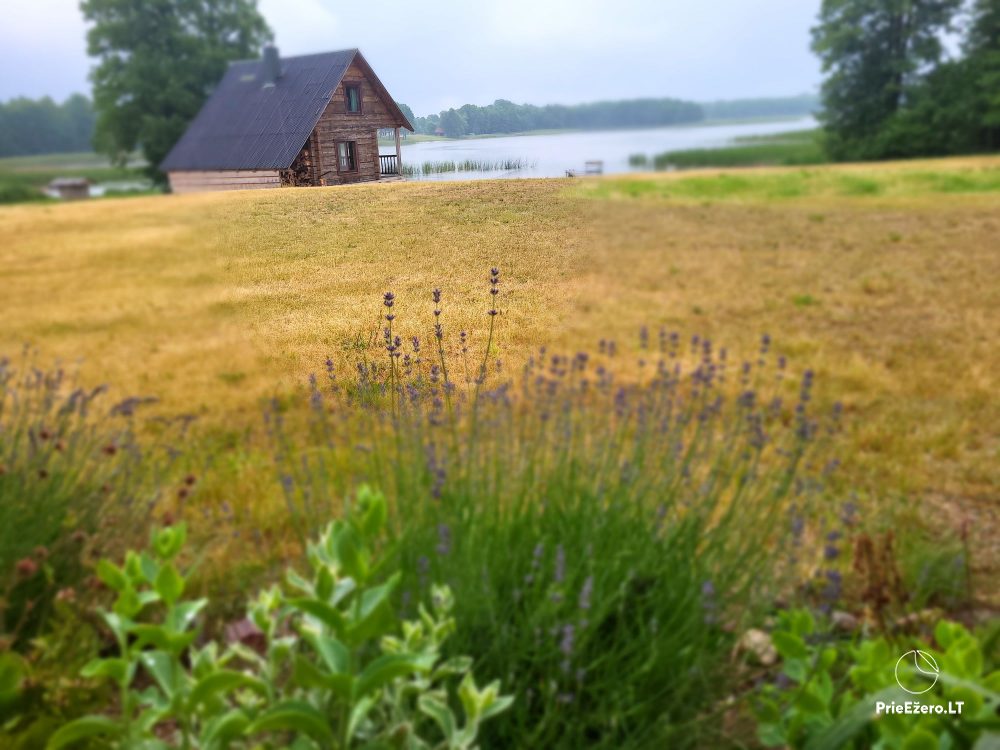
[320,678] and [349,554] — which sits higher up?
[349,554]

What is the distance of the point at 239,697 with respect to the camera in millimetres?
1873

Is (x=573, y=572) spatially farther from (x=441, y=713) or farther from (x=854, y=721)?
(x=854, y=721)

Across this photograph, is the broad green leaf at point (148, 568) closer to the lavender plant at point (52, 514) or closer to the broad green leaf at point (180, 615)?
the broad green leaf at point (180, 615)

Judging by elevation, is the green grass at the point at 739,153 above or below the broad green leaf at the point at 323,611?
above

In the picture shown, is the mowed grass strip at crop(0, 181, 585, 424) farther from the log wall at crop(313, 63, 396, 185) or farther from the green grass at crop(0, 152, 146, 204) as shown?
the green grass at crop(0, 152, 146, 204)

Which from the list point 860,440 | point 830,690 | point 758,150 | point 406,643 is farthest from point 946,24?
point 406,643

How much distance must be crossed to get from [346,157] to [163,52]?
26.7 inches

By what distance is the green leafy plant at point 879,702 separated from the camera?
1.54 m

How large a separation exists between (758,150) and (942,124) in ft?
18.2

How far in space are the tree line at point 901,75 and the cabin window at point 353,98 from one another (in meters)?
3.53

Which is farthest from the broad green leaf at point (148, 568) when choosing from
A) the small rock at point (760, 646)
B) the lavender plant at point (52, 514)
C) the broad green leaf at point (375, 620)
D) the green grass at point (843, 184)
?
the green grass at point (843, 184)

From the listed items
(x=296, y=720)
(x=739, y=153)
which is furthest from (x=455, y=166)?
(x=739, y=153)

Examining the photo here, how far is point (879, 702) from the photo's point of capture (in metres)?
1.64

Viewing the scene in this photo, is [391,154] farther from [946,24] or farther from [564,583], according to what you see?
[946,24]
